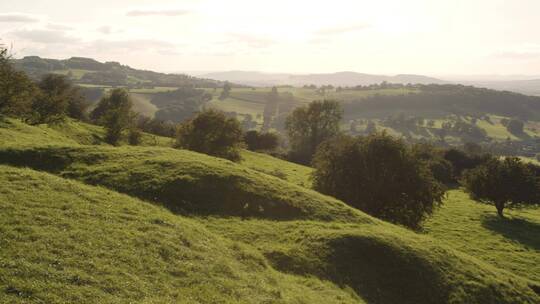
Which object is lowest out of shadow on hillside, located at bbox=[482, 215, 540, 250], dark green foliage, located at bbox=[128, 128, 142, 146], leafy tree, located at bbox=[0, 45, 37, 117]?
shadow on hillside, located at bbox=[482, 215, 540, 250]

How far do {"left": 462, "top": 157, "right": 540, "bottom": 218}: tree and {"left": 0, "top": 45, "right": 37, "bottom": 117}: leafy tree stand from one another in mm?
60160

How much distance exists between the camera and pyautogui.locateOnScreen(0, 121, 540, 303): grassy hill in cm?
1407

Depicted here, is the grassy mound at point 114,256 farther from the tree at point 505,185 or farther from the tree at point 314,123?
the tree at point 314,123

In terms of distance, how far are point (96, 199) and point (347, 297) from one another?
13503mm

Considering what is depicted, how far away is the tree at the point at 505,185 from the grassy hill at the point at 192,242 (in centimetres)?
3411

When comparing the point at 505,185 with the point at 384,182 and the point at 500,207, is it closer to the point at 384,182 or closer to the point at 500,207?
the point at 500,207

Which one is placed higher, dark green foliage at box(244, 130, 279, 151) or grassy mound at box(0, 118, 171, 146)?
grassy mound at box(0, 118, 171, 146)

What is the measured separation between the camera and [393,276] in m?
22.1

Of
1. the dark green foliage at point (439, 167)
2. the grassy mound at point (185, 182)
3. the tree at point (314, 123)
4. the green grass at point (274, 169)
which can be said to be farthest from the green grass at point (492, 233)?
the tree at point (314, 123)

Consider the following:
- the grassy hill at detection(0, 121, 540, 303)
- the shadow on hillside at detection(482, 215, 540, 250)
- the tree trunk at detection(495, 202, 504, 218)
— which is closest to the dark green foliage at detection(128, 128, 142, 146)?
the grassy hill at detection(0, 121, 540, 303)

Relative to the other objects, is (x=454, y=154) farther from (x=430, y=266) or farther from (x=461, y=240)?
(x=430, y=266)

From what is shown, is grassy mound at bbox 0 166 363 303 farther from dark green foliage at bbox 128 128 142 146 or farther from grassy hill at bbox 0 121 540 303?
dark green foliage at bbox 128 128 142 146

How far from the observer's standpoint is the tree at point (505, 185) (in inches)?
2219

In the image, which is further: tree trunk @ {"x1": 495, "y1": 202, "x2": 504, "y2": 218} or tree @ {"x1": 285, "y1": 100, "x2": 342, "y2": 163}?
tree @ {"x1": 285, "y1": 100, "x2": 342, "y2": 163}
